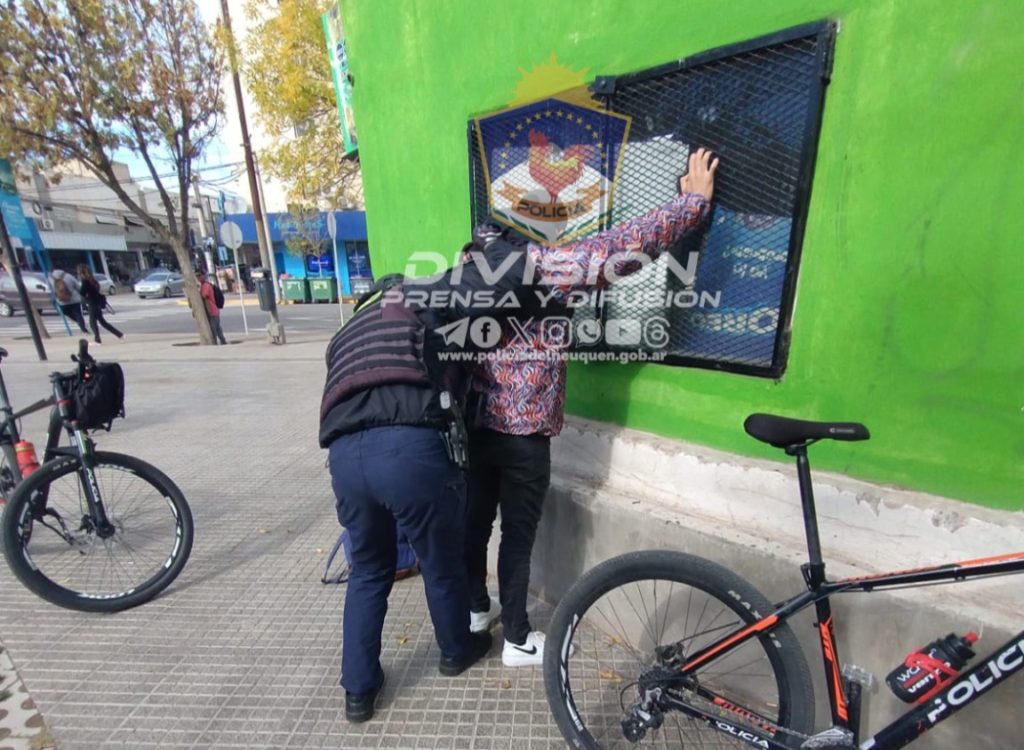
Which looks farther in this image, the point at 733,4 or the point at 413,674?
the point at 413,674

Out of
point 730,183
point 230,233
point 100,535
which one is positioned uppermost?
point 230,233

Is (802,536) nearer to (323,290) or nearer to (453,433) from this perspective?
(453,433)

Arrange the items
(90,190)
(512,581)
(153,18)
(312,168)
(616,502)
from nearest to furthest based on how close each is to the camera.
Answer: (512,581), (616,502), (153,18), (312,168), (90,190)

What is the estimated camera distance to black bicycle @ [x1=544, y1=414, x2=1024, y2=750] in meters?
1.47

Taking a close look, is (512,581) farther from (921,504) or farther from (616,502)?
(921,504)

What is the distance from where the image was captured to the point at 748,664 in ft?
6.88

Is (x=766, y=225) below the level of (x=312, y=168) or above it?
below

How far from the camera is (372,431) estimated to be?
1.82 metres

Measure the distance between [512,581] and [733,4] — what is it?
245 cm

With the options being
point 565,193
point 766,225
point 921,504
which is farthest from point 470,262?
point 921,504

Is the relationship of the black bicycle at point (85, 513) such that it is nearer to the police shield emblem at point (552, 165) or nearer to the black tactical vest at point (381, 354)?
the black tactical vest at point (381, 354)

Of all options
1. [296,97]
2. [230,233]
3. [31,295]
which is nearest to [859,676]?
[296,97]

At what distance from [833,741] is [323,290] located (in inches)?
1069

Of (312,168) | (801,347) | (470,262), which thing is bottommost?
(801,347)
